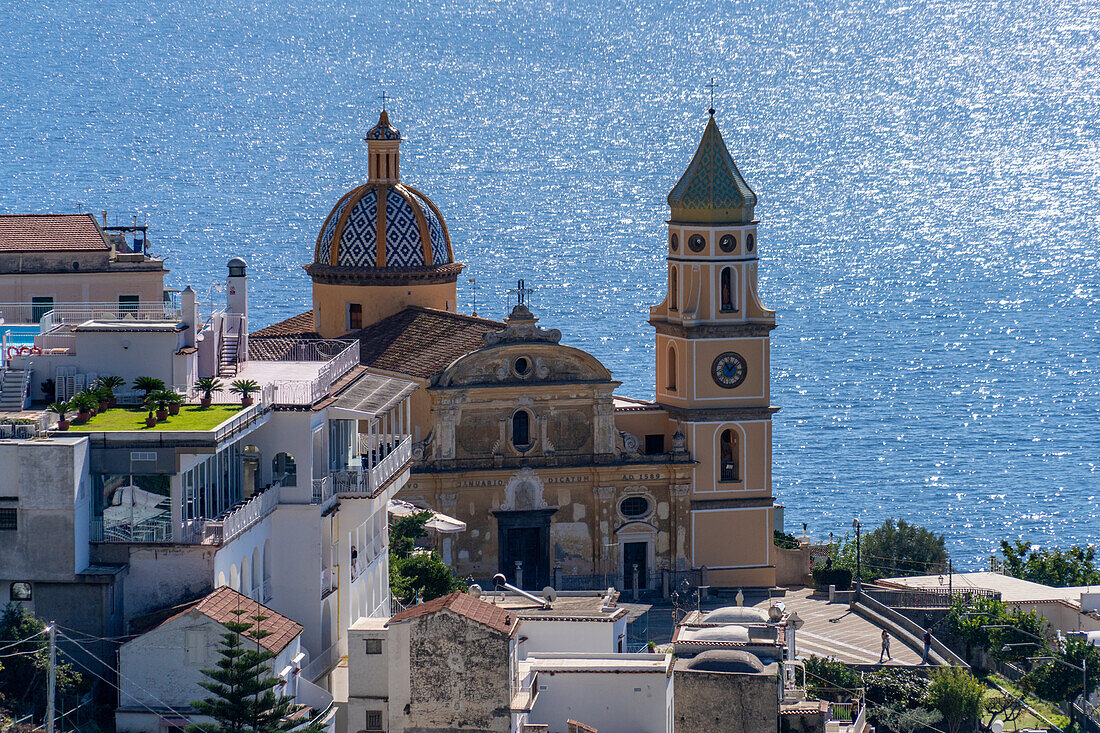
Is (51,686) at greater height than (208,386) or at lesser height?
lesser

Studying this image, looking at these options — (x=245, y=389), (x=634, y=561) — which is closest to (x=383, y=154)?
(x=634, y=561)

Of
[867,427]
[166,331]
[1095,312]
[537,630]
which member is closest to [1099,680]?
[537,630]

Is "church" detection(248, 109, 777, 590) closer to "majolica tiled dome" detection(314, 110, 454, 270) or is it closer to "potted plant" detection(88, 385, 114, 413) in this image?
"majolica tiled dome" detection(314, 110, 454, 270)

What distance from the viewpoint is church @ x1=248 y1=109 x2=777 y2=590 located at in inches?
2881

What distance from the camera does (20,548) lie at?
1789 inches

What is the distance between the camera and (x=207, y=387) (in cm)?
5072

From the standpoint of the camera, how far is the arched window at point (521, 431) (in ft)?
243

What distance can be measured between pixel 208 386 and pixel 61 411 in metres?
4.41

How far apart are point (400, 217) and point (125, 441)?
35.3 meters

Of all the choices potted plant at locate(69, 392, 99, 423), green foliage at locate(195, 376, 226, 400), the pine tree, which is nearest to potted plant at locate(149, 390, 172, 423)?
potted plant at locate(69, 392, 99, 423)

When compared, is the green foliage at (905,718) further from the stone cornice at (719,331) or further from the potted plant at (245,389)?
the potted plant at (245,389)

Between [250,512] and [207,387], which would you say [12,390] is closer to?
[207,387]

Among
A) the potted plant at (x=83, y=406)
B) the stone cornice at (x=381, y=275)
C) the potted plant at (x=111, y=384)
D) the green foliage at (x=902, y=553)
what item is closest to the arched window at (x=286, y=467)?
the potted plant at (x=111, y=384)

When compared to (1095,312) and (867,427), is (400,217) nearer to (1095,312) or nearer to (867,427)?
(867,427)
